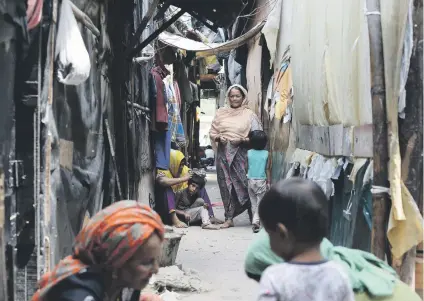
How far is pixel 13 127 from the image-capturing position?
3.53 m

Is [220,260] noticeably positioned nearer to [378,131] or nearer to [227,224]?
[227,224]

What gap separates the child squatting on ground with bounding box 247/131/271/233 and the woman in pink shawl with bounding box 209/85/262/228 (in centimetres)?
26

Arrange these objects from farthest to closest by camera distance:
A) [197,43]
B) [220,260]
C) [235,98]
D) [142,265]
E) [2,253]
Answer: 1. [197,43]
2. [235,98]
3. [220,260]
4. [2,253]
5. [142,265]

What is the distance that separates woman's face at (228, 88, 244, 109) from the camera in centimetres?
1021

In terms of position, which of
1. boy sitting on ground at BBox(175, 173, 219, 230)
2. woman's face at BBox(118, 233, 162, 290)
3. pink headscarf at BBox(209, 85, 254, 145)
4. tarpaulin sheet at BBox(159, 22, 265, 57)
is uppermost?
tarpaulin sheet at BBox(159, 22, 265, 57)

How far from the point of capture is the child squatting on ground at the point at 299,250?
203 cm

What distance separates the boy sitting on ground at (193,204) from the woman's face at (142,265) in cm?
766

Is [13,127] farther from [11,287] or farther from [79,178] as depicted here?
[79,178]

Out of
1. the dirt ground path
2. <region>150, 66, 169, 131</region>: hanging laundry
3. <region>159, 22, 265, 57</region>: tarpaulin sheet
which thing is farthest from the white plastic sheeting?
<region>159, 22, 265, 57</region>: tarpaulin sheet

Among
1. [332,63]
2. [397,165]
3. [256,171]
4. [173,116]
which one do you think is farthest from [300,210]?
[173,116]

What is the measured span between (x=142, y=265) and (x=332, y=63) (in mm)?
3711

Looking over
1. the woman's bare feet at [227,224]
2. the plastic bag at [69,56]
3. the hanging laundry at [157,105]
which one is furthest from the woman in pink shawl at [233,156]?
the plastic bag at [69,56]

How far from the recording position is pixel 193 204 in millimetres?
10117

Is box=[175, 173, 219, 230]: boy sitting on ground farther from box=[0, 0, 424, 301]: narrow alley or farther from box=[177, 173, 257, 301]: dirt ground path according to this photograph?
box=[0, 0, 424, 301]: narrow alley
